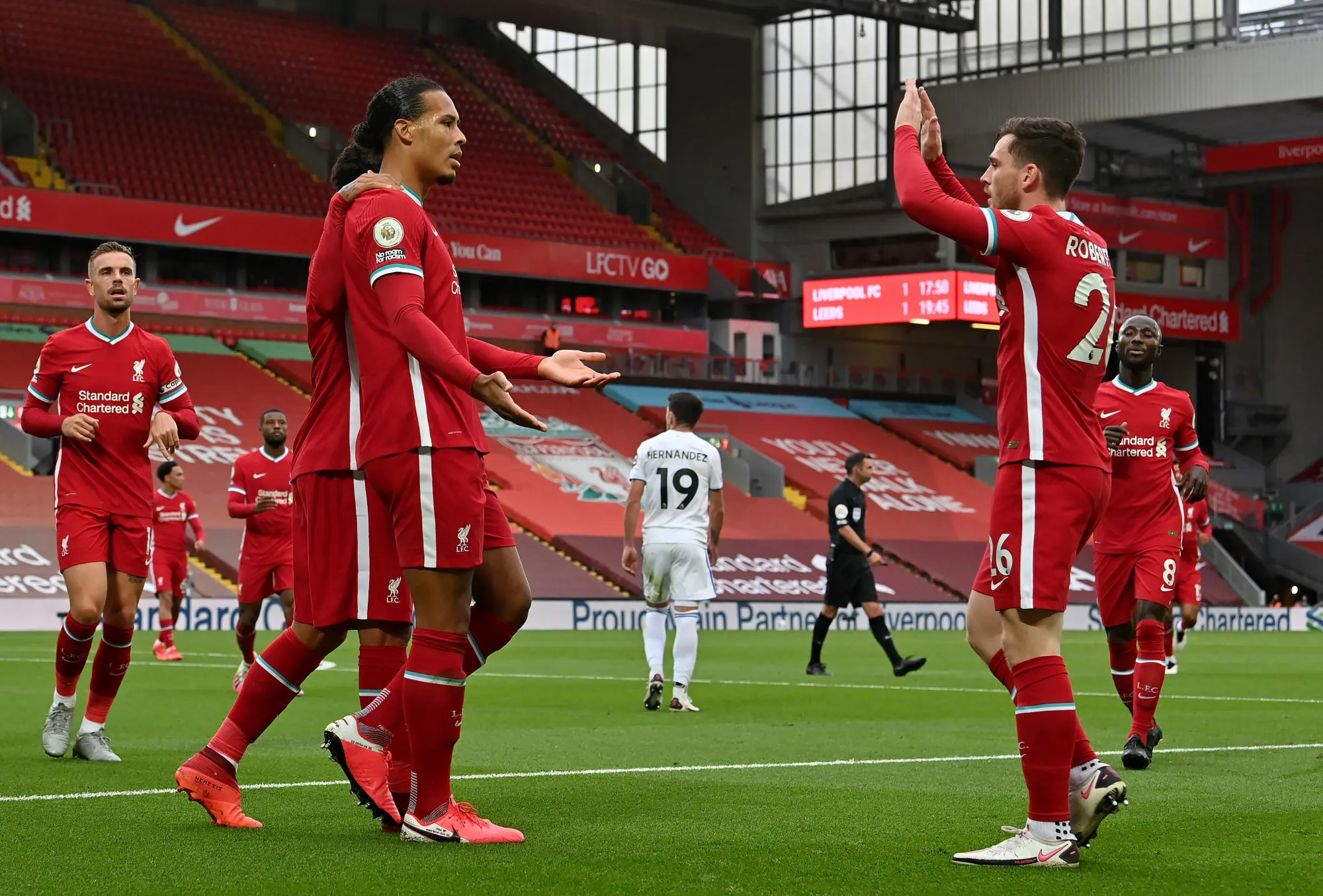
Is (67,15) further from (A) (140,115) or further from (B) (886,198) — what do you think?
(B) (886,198)

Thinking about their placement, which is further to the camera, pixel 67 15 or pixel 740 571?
pixel 67 15

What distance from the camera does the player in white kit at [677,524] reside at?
13062 millimetres

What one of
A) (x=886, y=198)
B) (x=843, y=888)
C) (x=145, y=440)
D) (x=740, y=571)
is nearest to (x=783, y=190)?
(x=886, y=198)

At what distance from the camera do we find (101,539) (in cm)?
863

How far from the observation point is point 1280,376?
172 ft

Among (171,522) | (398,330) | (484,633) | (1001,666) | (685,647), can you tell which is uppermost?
(398,330)

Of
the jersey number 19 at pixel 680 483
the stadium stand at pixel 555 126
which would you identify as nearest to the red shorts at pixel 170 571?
the jersey number 19 at pixel 680 483

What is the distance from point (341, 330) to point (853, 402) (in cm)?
4055

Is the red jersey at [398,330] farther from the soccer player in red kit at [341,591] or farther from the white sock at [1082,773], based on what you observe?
the white sock at [1082,773]

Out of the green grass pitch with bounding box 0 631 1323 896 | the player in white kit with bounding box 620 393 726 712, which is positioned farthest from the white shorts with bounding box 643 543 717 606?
the green grass pitch with bounding box 0 631 1323 896

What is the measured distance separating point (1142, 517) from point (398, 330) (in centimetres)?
527

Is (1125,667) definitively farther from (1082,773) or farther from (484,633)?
(484,633)

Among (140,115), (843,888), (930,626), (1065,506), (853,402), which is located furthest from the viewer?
(853,402)

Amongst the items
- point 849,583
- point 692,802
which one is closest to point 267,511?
point 849,583
